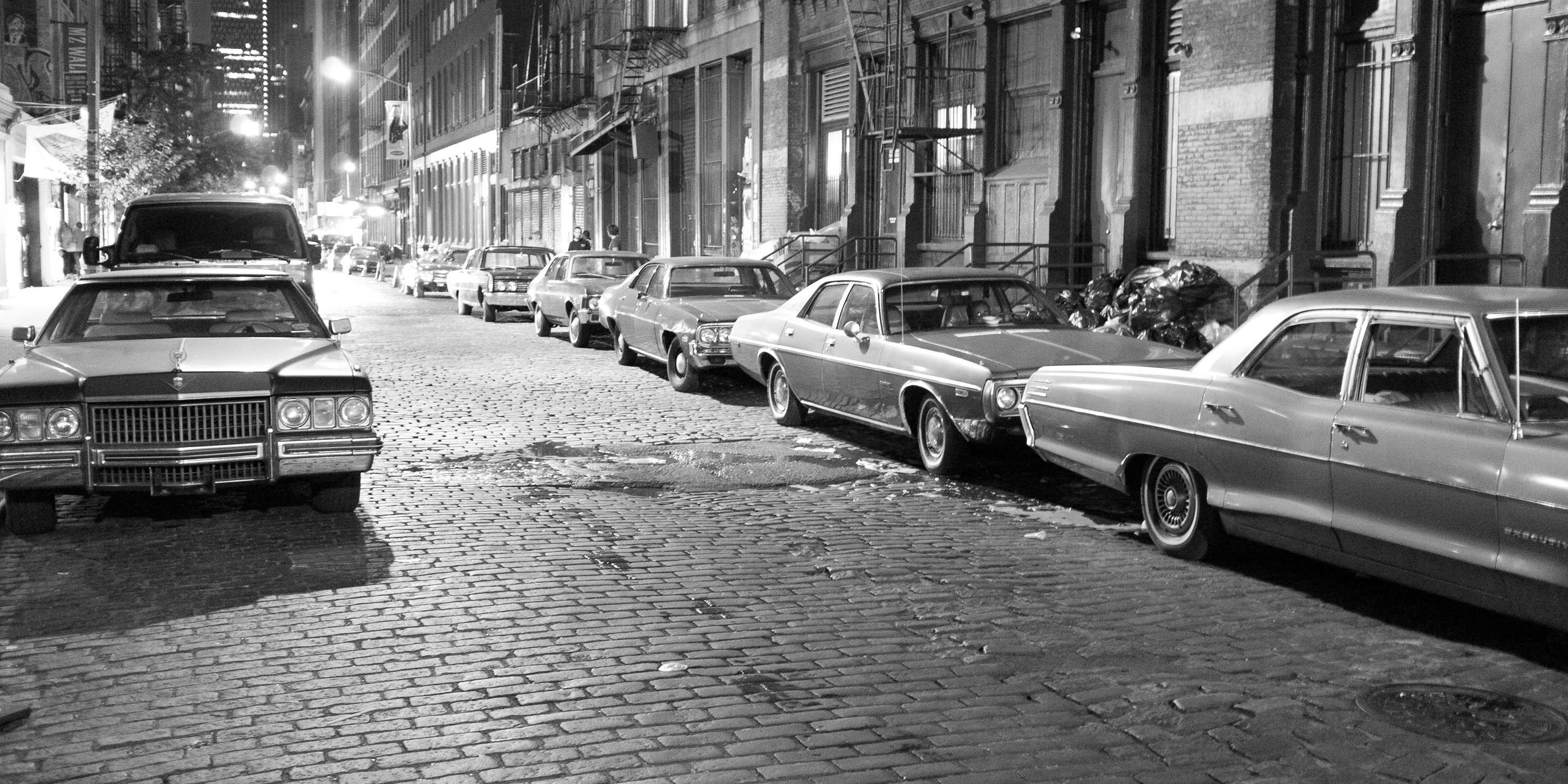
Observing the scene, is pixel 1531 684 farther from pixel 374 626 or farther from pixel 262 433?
pixel 262 433

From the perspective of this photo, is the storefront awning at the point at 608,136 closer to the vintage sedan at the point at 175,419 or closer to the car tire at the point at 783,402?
the car tire at the point at 783,402

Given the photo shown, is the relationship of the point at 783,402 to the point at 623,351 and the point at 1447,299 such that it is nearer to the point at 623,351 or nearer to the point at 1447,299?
the point at 623,351

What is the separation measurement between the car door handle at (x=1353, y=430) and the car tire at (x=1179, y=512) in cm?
96

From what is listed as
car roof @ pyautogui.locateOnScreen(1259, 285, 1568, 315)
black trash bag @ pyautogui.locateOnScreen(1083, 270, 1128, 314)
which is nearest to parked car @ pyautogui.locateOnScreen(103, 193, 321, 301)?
black trash bag @ pyautogui.locateOnScreen(1083, 270, 1128, 314)

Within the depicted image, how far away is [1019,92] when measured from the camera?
2280cm

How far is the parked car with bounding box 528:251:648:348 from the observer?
2172 centimetres

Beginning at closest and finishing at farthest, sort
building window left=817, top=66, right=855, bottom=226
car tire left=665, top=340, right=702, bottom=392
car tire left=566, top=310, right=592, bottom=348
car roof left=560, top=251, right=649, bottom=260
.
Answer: car tire left=665, top=340, right=702, bottom=392 < car tire left=566, top=310, right=592, bottom=348 < car roof left=560, top=251, right=649, bottom=260 < building window left=817, top=66, right=855, bottom=226

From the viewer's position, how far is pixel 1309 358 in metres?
6.82

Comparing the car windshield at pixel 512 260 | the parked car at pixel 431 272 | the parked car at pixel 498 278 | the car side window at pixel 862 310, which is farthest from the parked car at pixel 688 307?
the parked car at pixel 431 272

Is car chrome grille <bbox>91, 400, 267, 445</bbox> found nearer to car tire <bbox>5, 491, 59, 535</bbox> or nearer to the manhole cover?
car tire <bbox>5, 491, 59, 535</bbox>

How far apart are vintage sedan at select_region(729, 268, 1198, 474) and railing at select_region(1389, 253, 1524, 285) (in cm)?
540

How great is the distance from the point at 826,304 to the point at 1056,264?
953cm

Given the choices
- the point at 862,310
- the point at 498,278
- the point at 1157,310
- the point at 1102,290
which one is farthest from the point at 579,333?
the point at 862,310

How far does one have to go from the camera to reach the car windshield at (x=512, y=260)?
2903 centimetres
